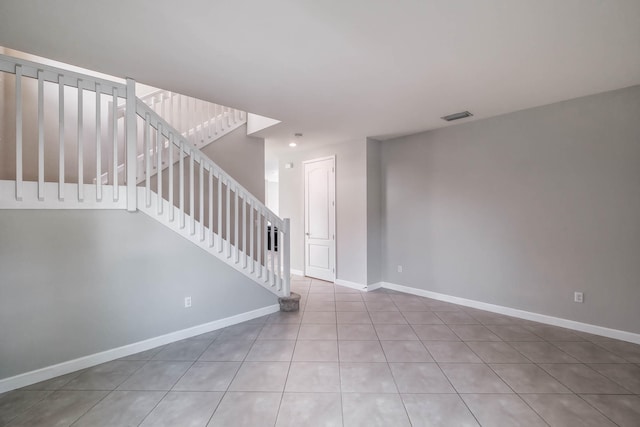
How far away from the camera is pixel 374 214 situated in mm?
4758

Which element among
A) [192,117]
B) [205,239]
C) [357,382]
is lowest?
[357,382]

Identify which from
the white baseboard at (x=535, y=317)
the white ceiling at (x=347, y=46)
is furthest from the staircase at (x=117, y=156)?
the white baseboard at (x=535, y=317)

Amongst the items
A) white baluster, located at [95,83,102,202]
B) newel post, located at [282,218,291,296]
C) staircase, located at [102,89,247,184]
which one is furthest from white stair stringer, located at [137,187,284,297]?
staircase, located at [102,89,247,184]

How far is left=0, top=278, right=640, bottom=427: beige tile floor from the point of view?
1786 millimetres

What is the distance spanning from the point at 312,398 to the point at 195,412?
79 cm

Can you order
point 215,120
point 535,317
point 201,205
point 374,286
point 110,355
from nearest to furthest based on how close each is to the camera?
point 110,355 → point 201,205 → point 535,317 → point 215,120 → point 374,286

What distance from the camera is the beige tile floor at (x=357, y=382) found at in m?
1.79

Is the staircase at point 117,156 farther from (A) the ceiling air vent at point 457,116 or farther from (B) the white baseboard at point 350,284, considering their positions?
(A) the ceiling air vent at point 457,116

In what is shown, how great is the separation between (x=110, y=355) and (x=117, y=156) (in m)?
1.79

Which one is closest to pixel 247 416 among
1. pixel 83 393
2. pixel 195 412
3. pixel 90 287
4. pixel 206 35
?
pixel 195 412

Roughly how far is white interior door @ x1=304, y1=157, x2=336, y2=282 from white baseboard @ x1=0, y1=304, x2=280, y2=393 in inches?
79.3

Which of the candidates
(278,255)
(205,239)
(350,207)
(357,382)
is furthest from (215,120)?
(357,382)

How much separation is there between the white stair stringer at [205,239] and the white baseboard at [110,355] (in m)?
0.46

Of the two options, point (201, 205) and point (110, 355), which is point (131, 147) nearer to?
point (201, 205)
